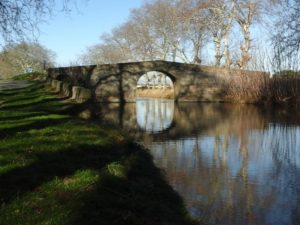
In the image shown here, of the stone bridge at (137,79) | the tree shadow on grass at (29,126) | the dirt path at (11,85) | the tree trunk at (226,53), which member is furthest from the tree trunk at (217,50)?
the tree shadow on grass at (29,126)

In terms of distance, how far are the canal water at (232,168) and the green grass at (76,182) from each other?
2.80 ft

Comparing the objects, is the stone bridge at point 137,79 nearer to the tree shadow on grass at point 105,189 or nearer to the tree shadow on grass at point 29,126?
the tree shadow on grass at point 29,126

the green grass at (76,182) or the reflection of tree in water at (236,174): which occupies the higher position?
the green grass at (76,182)

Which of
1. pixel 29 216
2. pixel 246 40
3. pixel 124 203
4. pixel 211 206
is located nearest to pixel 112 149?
pixel 211 206

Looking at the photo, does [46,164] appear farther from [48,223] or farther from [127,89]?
[127,89]

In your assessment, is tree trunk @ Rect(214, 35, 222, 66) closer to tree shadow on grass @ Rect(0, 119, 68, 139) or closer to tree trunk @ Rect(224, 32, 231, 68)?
tree trunk @ Rect(224, 32, 231, 68)

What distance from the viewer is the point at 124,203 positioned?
18.1 feet

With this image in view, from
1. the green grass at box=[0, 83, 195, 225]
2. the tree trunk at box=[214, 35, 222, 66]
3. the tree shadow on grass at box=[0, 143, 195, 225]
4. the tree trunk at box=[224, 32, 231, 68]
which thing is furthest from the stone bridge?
the tree shadow on grass at box=[0, 143, 195, 225]

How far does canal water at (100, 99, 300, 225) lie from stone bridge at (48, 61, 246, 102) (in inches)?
837

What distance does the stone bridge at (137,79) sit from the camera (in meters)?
40.8

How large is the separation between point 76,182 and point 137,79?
1432 inches

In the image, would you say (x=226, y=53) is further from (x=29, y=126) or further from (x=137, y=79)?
(x=29, y=126)

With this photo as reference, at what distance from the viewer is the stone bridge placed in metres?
40.8

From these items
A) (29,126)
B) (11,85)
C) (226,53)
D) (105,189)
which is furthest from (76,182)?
(226,53)
